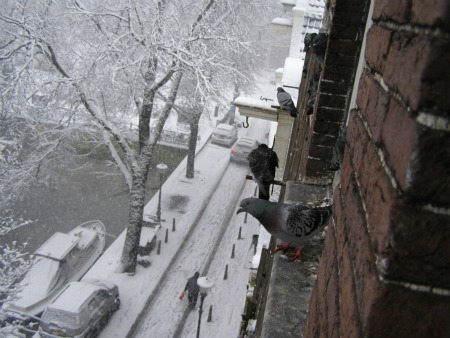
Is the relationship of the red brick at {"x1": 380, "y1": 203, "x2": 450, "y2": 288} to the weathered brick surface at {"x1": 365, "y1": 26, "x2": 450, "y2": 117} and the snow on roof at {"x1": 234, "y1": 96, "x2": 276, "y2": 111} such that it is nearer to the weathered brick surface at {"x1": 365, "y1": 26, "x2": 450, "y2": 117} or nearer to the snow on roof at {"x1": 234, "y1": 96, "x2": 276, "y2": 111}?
the weathered brick surface at {"x1": 365, "y1": 26, "x2": 450, "y2": 117}

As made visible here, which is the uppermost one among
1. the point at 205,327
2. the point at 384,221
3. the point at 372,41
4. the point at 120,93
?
the point at 372,41

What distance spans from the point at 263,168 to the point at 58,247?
7.63 m

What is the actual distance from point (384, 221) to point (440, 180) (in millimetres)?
119

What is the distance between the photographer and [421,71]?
Result: 603mm

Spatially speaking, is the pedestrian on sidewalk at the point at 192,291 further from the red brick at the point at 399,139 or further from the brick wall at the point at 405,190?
the red brick at the point at 399,139

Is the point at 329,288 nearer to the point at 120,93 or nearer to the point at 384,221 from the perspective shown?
the point at 384,221

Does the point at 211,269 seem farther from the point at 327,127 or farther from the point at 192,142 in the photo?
the point at 327,127

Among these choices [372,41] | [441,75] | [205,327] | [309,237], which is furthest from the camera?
[205,327]

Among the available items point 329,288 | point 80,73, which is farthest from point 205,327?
point 329,288

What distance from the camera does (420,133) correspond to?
1.99 ft

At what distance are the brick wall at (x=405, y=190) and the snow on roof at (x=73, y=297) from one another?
8.34 m

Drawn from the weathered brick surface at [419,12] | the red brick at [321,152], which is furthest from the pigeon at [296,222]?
the weathered brick surface at [419,12]

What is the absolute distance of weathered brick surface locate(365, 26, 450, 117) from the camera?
1.92 feet

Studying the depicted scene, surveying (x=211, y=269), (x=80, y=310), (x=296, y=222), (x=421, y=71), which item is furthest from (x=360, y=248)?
(x=211, y=269)
